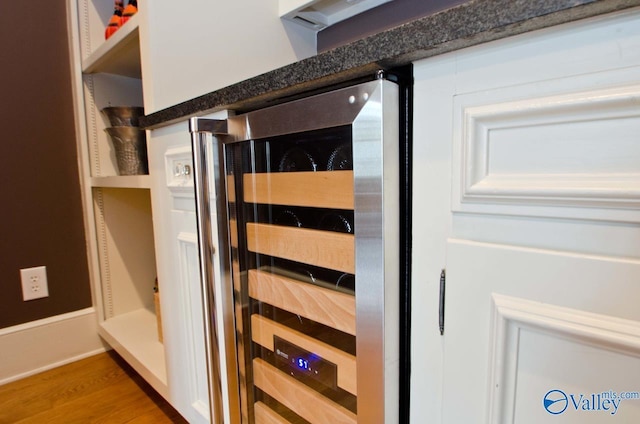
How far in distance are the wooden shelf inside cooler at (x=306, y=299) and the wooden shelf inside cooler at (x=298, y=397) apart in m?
0.15

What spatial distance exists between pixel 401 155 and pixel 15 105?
5.29 feet

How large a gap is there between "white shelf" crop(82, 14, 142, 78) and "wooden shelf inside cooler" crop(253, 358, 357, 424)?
96cm

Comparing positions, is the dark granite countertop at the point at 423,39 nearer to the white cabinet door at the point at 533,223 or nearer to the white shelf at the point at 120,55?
the white cabinet door at the point at 533,223

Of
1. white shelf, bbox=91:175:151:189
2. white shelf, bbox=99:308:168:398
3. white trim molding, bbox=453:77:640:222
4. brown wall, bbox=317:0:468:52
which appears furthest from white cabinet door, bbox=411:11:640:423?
white shelf, bbox=99:308:168:398

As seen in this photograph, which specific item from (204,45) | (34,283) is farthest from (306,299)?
(34,283)

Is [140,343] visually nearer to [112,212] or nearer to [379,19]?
[112,212]

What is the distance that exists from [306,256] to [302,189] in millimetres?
116

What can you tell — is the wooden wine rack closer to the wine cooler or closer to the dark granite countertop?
the wine cooler

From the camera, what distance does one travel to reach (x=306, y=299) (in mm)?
586

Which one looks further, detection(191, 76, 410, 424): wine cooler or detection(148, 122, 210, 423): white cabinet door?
detection(148, 122, 210, 423): white cabinet door

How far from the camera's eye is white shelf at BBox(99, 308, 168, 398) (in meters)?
1.10

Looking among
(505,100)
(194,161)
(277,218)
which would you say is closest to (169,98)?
(194,161)

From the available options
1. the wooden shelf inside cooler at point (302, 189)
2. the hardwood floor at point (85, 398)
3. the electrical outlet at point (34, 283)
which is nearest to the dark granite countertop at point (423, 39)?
the wooden shelf inside cooler at point (302, 189)

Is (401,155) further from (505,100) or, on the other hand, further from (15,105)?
(15,105)
